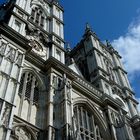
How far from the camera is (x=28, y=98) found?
61.1 ft

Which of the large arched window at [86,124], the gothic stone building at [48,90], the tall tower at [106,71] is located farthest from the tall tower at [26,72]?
the tall tower at [106,71]

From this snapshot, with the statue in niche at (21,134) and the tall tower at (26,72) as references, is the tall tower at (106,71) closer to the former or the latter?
the tall tower at (26,72)

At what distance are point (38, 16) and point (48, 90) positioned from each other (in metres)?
11.6

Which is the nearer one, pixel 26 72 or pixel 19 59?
pixel 19 59

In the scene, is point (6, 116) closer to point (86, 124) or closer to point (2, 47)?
point (2, 47)

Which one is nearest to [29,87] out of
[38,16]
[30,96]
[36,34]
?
[30,96]

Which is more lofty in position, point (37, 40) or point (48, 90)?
point (37, 40)

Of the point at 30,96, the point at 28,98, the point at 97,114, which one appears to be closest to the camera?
the point at 28,98

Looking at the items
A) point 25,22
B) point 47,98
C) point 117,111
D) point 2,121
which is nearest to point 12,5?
point 25,22

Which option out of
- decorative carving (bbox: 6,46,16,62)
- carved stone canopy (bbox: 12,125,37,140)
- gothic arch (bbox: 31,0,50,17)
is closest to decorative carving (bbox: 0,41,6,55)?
decorative carving (bbox: 6,46,16,62)

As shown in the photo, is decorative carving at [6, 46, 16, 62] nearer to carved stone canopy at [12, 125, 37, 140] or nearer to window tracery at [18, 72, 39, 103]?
window tracery at [18, 72, 39, 103]

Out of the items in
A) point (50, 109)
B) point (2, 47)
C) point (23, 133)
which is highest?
point (2, 47)

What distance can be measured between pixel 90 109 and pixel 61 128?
6082mm

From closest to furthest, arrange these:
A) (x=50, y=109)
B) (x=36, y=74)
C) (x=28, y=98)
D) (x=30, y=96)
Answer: (x=50, y=109), (x=28, y=98), (x=30, y=96), (x=36, y=74)
